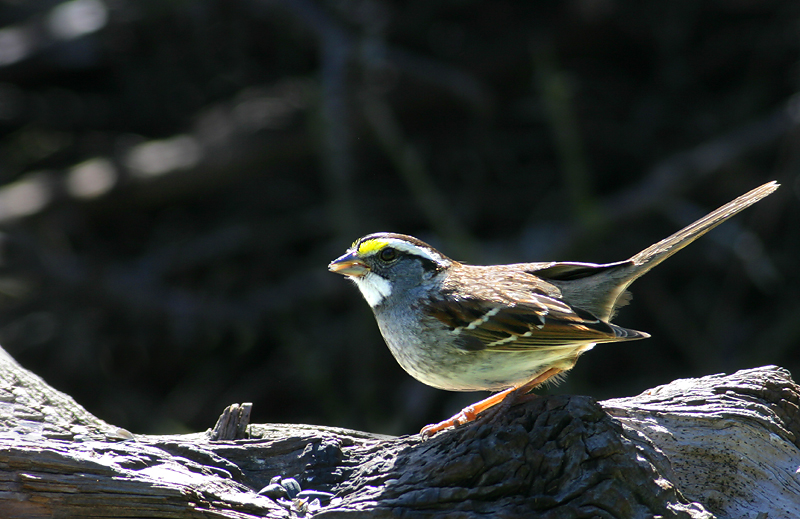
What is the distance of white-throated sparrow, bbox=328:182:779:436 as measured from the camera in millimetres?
3139

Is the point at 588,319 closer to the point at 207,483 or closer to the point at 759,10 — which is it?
the point at 207,483

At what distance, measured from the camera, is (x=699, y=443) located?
2.95 metres

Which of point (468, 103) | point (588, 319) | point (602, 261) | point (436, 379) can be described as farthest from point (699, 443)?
point (468, 103)

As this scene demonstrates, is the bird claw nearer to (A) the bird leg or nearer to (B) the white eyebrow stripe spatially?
(A) the bird leg

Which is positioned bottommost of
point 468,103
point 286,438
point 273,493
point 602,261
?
point 273,493

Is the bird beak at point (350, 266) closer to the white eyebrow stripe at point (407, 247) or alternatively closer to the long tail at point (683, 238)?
the white eyebrow stripe at point (407, 247)

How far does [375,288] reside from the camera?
140 inches

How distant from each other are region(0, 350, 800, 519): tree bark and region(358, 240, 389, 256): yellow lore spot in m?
0.83

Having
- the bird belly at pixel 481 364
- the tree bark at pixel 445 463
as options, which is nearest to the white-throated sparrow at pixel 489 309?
the bird belly at pixel 481 364

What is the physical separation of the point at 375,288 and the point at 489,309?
0.55 metres

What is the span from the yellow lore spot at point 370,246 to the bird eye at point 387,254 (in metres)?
0.02

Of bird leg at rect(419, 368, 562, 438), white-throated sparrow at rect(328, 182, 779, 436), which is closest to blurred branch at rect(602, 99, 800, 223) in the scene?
white-throated sparrow at rect(328, 182, 779, 436)

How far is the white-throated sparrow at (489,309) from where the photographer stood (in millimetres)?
3139

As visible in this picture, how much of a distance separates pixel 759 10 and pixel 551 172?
1.92 meters
